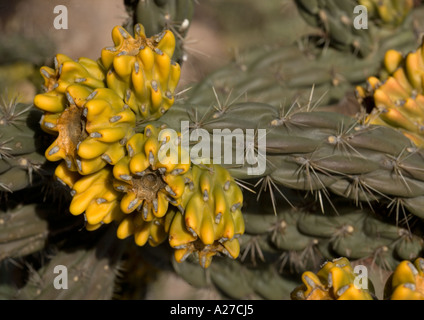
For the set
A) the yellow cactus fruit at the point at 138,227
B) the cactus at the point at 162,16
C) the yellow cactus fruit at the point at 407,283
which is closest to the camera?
the yellow cactus fruit at the point at 407,283

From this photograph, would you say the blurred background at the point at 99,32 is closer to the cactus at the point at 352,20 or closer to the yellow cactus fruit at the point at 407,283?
the cactus at the point at 352,20

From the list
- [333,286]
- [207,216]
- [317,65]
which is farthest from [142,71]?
[317,65]

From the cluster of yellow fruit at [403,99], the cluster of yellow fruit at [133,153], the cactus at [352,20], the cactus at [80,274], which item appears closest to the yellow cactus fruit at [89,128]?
the cluster of yellow fruit at [133,153]

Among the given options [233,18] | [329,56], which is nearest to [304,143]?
[329,56]

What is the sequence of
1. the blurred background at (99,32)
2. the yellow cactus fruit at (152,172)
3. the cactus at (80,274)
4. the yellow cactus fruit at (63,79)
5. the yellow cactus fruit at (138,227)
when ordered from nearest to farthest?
the yellow cactus fruit at (152,172)
the yellow cactus fruit at (63,79)
the yellow cactus fruit at (138,227)
the cactus at (80,274)
the blurred background at (99,32)

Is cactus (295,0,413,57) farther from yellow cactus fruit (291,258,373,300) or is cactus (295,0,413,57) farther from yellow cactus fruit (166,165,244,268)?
yellow cactus fruit (291,258,373,300)

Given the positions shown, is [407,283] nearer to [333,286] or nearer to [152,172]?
[333,286]

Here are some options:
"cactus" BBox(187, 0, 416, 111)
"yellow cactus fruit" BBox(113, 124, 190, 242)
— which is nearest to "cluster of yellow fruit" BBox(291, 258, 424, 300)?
"yellow cactus fruit" BBox(113, 124, 190, 242)

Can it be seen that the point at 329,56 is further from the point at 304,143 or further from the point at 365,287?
the point at 365,287
